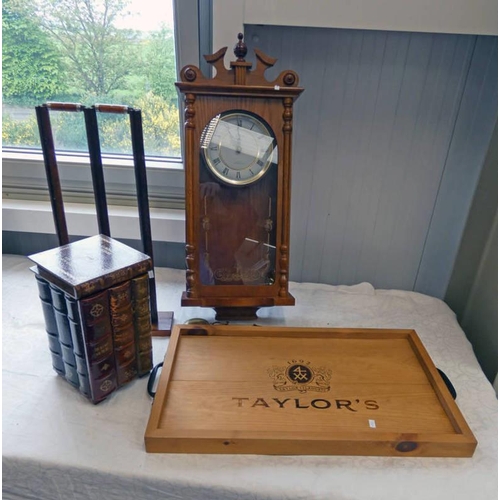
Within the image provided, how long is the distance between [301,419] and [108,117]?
85cm

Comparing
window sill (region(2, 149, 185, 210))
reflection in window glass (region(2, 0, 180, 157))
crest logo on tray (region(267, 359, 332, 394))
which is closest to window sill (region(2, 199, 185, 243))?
window sill (region(2, 149, 185, 210))

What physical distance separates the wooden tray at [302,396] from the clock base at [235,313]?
0.08 meters

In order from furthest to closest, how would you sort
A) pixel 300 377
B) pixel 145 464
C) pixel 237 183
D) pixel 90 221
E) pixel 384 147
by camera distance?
pixel 90 221 → pixel 384 147 → pixel 237 183 → pixel 300 377 → pixel 145 464

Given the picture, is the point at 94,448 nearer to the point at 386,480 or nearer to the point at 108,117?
the point at 386,480

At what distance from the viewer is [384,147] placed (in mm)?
958

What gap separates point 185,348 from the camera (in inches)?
29.4

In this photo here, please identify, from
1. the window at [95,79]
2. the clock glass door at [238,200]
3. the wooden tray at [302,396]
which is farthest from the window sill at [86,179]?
the wooden tray at [302,396]

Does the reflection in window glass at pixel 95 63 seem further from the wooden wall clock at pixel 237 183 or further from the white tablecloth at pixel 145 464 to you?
the white tablecloth at pixel 145 464

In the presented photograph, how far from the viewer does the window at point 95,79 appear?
93cm

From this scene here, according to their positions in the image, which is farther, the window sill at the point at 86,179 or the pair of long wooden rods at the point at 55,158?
the window sill at the point at 86,179

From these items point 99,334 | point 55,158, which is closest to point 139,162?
point 55,158

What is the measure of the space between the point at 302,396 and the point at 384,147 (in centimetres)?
62

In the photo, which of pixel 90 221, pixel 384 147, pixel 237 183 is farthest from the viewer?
pixel 90 221

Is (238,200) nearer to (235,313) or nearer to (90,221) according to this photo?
(235,313)
